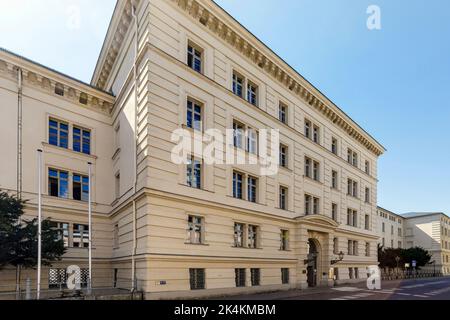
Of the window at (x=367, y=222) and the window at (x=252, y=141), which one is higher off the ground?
the window at (x=252, y=141)

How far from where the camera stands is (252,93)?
28.0 m

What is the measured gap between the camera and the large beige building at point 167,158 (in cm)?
2033

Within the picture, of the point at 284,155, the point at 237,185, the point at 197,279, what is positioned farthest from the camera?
the point at 284,155

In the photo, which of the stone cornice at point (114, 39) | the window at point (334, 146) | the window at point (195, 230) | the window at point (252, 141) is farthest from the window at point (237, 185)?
the window at point (334, 146)

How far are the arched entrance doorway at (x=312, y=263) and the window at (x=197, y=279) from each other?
1385 centimetres

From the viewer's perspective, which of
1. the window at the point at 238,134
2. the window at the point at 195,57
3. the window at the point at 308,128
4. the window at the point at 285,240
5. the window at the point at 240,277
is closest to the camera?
the window at the point at 195,57

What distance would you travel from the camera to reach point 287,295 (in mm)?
24250

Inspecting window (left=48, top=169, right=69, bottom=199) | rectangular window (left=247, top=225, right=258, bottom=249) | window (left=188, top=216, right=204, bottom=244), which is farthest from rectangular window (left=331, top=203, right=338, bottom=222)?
window (left=48, top=169, right=69, bottom=199)

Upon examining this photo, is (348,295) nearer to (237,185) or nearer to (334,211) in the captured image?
(237,185)

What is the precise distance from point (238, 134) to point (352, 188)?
75.1 feet

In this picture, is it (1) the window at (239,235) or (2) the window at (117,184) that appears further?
(2) the window at (117,184)

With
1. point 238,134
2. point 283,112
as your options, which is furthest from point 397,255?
point 238,134

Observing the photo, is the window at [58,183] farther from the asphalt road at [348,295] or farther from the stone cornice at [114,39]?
the asphalt road at [348,295]

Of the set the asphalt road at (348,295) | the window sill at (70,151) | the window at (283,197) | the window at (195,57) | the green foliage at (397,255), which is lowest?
the green foliage at (397,255)
